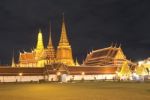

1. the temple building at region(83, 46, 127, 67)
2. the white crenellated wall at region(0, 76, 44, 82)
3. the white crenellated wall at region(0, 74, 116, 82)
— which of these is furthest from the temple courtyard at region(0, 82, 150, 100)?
the temple building at region(83, 46, 127, 67)

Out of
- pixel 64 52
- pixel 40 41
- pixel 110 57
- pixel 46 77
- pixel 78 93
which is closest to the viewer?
pixel 78 93

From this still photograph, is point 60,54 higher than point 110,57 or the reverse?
higher

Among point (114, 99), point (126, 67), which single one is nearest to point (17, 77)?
point (126, 67)

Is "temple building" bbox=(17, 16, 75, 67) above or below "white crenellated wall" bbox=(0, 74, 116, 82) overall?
above

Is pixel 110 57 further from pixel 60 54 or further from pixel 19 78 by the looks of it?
pixel 19 78

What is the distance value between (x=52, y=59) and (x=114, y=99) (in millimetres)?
67463

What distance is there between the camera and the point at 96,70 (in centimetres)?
8012

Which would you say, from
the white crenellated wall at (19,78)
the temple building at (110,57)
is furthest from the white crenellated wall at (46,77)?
the temple building at (110,57)

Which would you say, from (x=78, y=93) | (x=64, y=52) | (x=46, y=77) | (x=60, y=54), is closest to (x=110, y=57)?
(x=64, y=52)

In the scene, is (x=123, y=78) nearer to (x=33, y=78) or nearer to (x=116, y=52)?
(x=116, y=52)

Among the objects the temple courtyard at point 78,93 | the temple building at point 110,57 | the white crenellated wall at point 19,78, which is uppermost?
the temple building at point 110,57

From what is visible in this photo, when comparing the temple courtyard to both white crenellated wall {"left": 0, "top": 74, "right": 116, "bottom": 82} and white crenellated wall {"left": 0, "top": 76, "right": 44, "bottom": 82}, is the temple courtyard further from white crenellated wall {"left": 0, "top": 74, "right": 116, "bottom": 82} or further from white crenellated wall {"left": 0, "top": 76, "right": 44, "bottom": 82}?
white crenellated wall {"left": 0, "top": 76, "right": 44, "bottom": 82}

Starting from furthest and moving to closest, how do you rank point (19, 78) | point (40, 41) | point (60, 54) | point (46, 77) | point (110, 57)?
1. point (40, 41)
2. point (60, 54)
3. point (110, 57)
4. point (46, 77)
5. point (19, 78)

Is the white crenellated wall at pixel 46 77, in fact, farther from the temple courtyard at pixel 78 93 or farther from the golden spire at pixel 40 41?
the temple courtyard at pixel 78 93
